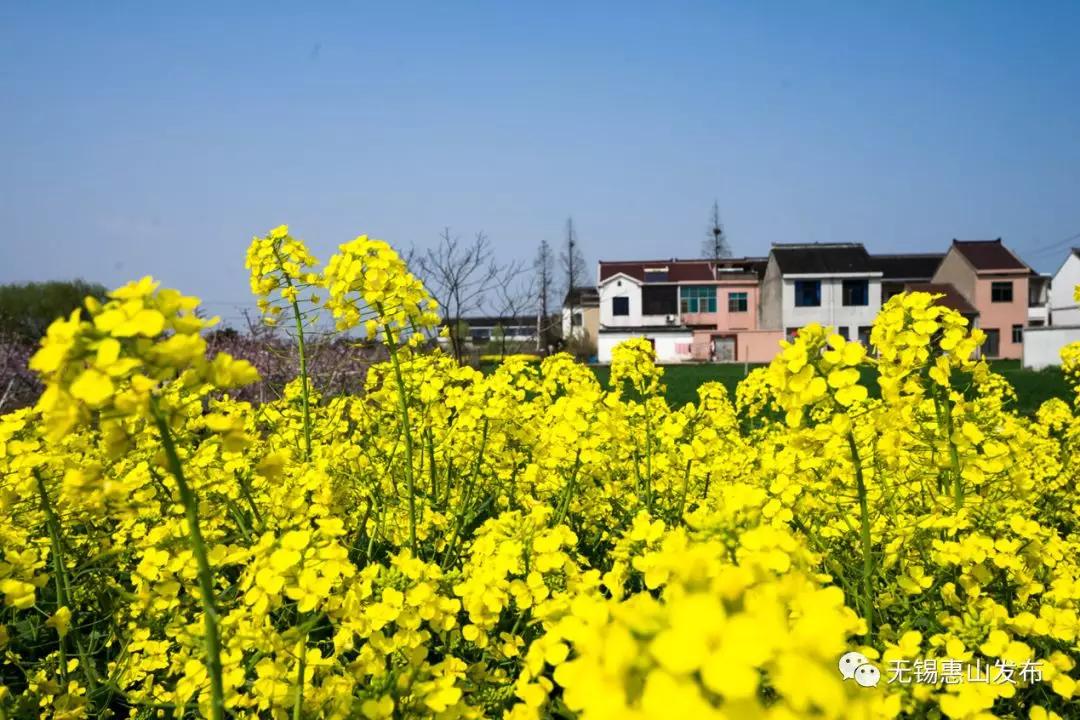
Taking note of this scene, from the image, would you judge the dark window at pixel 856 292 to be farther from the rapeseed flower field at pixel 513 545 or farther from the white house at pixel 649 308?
the rapeseed flower field at pixel 513 545

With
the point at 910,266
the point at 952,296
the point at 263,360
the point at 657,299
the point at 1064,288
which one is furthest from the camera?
the point at 910,266

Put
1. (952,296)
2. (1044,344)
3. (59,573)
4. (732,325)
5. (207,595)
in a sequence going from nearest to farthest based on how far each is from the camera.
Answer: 1. (207,595)
2. (59,573)
3. (1044,344)
4. (952,296)
5. (732,325)

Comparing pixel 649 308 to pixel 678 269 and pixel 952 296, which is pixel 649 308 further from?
pixel 952 296

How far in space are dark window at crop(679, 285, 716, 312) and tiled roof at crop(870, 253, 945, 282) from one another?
10.7 m

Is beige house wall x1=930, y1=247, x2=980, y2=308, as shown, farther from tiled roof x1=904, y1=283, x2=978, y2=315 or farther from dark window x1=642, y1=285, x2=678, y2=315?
dark window x1=642, y1=285, x2=678, y2=315

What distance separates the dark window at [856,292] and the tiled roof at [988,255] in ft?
18.3

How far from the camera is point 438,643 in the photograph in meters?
2.26

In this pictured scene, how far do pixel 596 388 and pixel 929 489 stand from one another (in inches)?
53.6

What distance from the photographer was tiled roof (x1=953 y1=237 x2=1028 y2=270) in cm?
3450

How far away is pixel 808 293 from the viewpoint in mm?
34000

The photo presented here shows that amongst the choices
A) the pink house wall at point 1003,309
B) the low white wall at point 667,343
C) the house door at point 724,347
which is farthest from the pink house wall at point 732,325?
the pink house wall at point 1003,309

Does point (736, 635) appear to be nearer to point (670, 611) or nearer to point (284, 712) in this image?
point (670, 611)

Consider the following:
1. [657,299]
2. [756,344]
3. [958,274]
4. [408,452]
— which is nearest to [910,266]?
[958,274]

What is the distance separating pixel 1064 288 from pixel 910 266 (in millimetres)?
8943
